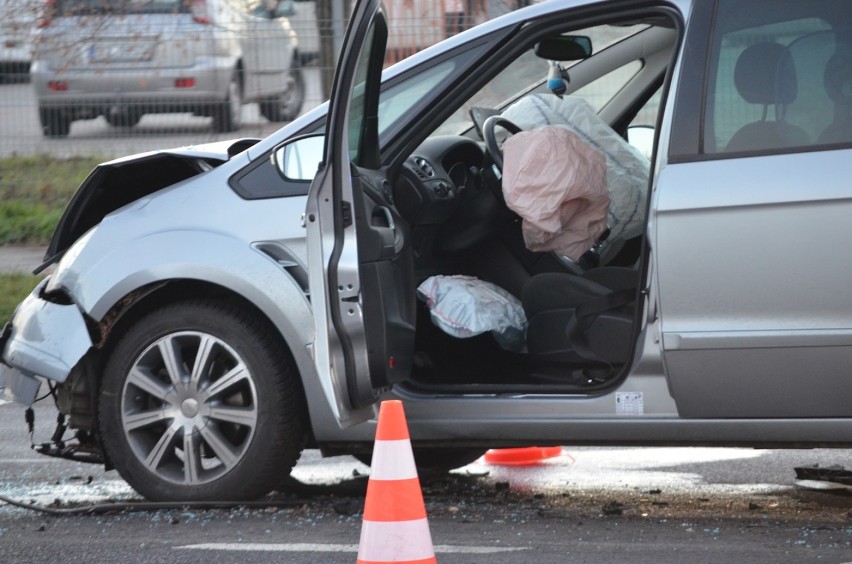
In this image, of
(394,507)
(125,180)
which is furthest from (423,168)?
(394,507)

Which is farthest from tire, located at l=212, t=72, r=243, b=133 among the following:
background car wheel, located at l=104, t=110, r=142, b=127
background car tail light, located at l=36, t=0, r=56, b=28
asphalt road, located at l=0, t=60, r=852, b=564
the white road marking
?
the white road marking

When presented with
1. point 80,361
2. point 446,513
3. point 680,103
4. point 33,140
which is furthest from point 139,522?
point 33,140

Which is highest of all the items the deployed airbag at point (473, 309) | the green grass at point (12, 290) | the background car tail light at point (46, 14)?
the background car tail light at point (46, 14)

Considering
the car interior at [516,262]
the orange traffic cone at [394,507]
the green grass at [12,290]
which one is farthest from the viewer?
the green grass at [12,290]

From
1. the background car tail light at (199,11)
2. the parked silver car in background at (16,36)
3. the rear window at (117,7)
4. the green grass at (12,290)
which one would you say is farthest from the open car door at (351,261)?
the parked silver car in background at (16,36)

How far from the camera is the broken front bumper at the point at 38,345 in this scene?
5.35 metres

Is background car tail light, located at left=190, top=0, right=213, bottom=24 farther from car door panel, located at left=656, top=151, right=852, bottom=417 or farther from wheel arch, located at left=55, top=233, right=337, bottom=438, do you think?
car door panel, located at left=656, top=151, right=852, bottom=417

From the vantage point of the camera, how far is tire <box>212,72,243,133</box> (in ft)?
38.2

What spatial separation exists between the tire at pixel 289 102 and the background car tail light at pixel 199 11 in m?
0.92

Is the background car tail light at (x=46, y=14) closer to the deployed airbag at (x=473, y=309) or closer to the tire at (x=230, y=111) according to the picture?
the tire at (x=230, y=111)

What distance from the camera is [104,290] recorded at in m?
5.35

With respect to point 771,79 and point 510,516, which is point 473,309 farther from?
point 771,79

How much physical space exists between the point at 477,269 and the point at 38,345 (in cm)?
169

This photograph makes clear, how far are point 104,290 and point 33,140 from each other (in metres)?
7.26
